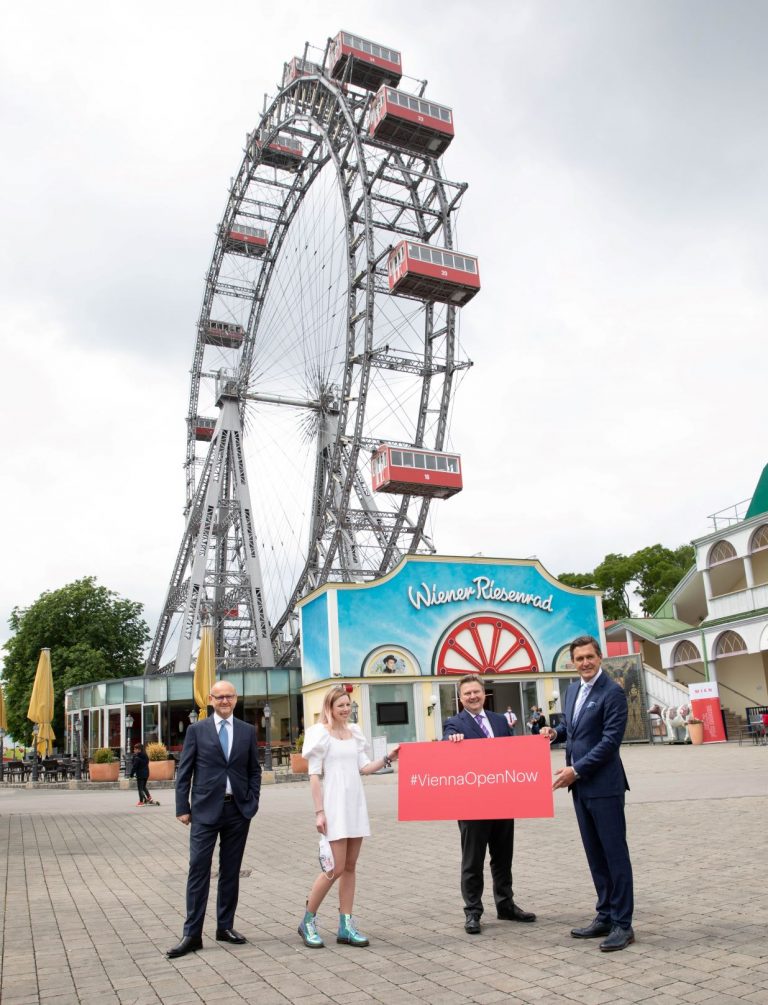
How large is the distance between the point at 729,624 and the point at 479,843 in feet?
A: 95.6

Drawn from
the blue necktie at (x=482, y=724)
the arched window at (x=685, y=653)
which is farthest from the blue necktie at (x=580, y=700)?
the arched window at (x=685, y=653)

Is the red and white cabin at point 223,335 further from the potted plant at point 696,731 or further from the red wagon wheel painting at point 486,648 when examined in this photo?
the potted plant at point 696,731

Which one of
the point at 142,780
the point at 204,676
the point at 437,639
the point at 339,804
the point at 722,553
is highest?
the point at 722,553

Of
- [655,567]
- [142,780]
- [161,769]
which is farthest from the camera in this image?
[655,567]

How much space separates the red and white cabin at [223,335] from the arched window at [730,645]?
3135 centimetres

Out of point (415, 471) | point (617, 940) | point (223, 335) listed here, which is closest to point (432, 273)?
point (415, 471)

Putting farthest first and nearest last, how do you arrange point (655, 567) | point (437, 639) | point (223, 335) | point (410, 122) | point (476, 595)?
point (655, 567) < point (223, 335) < point (410, 122) < point (476, 595) < point (437, 639)

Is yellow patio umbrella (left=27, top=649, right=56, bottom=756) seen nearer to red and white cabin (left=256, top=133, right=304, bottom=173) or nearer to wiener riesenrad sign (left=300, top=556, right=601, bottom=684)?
wiener riesenrad sign (left=300, top=556, right=601, bottom=684)

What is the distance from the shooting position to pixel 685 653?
36.3 metres

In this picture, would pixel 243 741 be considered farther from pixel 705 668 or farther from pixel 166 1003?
pixel 705 668

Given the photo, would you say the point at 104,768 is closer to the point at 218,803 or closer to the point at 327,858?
the point at 218,803

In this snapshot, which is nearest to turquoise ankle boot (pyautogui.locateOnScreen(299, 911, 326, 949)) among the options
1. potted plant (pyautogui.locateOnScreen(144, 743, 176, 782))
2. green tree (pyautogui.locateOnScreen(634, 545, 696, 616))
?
potted plant (pyautogui.locateOnScreen(144, 743, 176, 782))

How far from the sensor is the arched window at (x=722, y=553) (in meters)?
34.2

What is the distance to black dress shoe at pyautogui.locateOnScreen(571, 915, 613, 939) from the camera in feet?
18.5
